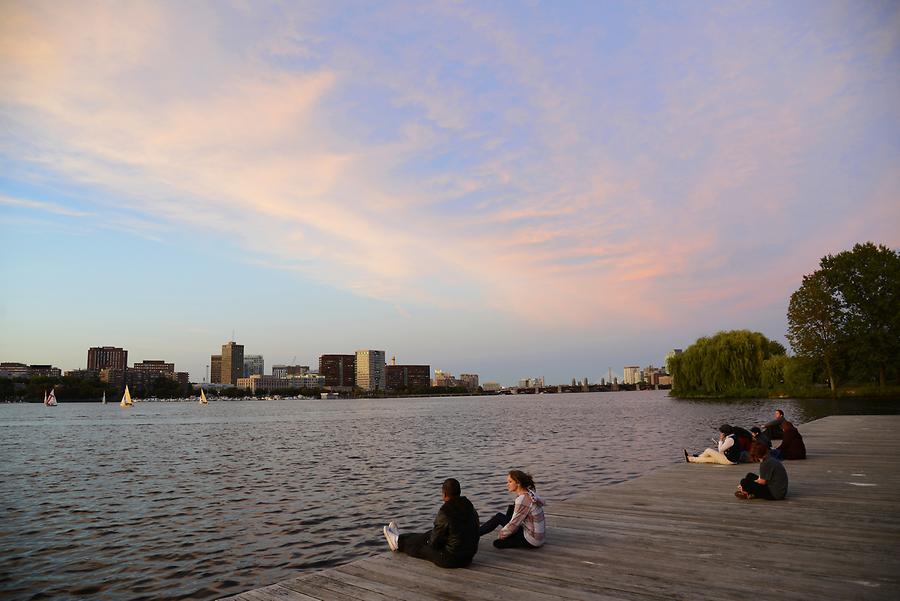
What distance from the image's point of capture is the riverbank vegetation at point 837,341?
70.1 metres

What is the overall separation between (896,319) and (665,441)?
53.2 metres

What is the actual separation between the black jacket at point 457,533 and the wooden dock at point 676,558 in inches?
9.3

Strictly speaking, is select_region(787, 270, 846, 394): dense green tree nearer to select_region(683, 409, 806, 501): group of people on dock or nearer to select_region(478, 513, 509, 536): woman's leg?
select_region(683, 409, 806, 501): group of people on dock

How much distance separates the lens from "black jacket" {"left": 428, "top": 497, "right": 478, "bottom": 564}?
7574 mm

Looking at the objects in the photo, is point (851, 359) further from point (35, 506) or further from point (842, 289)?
point (35, 506)

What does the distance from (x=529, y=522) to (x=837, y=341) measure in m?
81.3

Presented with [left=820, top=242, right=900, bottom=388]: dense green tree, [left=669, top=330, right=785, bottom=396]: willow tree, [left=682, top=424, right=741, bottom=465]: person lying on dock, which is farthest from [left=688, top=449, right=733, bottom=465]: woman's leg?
[left=669, top=330, right=785, bottom=396]: willow tree

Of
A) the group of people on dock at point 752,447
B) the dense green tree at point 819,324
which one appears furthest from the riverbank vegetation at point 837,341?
the group of people on dock at point 752,447

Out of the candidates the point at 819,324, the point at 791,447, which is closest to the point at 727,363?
the point at 819,324

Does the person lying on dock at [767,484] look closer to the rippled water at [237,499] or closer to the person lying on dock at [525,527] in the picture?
the person lying on dock at [525,527]

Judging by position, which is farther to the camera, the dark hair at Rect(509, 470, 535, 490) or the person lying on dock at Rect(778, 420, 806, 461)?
the person lying on dock at Rect(778, 420, 806, 461)

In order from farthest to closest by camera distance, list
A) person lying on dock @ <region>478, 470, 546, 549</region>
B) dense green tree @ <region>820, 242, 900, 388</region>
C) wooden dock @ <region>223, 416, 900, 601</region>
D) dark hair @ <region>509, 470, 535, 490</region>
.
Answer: dense green tree @ <region>820, 242, 900, 388</region> < dark hair @ <region>509, 470, 535, 490</region> < person lying on dock @ <region>478, 470, 546, 549</region> < wooden dock @ <region>223, 416, 900, 601</region>

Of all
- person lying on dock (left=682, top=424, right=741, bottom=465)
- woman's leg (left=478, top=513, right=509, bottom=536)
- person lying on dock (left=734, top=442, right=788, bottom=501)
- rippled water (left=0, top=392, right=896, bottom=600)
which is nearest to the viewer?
woman's leg (left=478, top=513, right=509, bottom=536)

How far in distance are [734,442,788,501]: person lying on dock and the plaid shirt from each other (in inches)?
234
